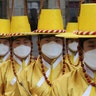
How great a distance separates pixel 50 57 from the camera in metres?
6.23

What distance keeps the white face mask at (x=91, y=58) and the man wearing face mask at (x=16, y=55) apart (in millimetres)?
2562

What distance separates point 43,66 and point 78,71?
1.67m

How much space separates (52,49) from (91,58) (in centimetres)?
162

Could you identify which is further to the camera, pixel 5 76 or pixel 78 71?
pixel 5 76

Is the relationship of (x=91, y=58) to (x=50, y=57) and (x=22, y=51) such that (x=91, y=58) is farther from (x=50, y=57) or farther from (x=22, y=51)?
(x=22, y=51)

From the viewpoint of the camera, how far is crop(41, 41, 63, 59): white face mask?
617 centimetres

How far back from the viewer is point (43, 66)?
6.43m

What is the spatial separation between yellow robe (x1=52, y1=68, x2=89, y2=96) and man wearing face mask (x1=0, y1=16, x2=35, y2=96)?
2293 millimetres

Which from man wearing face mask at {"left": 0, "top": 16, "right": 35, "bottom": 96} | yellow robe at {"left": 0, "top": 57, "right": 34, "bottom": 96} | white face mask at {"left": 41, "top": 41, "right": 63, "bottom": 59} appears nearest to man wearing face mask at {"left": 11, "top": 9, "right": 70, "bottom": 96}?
white face mask at {"left": 41, "top": 41, "right": 63, "bottom": 59}

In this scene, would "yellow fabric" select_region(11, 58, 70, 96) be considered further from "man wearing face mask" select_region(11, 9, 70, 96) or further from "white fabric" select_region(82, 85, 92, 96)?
"white fabric" select_region(82, 85, 92, 96)

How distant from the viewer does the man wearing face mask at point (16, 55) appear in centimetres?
725

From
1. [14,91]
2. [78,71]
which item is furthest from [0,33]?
[78,71]

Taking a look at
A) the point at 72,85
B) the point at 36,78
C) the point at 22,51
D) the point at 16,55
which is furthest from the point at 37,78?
the point at 72,85

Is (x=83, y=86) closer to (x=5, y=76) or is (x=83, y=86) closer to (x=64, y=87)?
(x=64, y=87)
